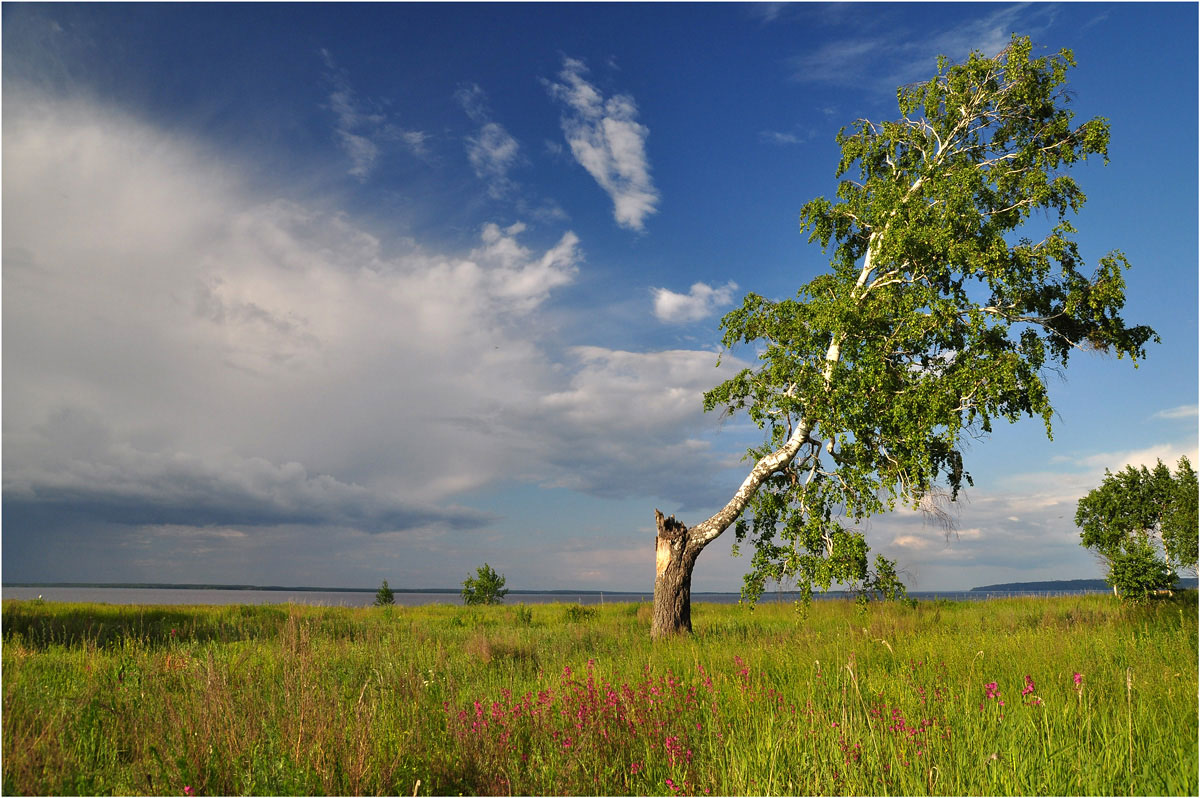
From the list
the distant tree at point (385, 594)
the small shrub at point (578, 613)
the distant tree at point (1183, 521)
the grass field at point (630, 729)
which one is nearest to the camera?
the grass field at point (630, 729)

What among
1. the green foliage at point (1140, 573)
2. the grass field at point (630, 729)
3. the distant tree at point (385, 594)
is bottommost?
the distant tree at point (385, 594)

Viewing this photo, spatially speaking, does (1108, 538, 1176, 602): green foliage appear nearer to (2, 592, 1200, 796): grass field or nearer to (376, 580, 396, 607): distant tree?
(2, 592, 1200, 796): grass field

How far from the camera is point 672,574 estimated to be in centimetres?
1641

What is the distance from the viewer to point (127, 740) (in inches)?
237

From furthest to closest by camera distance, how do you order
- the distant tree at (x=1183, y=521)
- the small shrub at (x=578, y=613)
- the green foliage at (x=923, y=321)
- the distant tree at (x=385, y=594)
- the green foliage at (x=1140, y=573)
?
the distant tree at (x=385, y=594), the distant tree at (x=1183, y=521), the green foliage at (x=1140, y=573), the small shrub at (x=578, y=613), the green foliage at (x=923, y=321)

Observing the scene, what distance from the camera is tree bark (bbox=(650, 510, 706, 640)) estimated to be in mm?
15992

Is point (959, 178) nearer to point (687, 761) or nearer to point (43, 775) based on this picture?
point (687, 761)

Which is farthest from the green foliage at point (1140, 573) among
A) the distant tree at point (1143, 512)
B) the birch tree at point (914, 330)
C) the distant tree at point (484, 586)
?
the distant tree at point (484, 586)

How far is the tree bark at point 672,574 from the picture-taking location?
630 inches

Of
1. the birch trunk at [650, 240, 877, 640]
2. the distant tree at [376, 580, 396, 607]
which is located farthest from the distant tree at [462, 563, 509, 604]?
the birch trunk at [650, 240, 877, 640]

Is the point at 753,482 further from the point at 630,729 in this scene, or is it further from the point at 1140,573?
the point at 1140,573

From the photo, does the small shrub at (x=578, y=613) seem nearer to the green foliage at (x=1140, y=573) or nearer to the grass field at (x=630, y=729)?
the grass field at (x=630, y=729)

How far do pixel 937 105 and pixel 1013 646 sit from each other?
46.6 feet

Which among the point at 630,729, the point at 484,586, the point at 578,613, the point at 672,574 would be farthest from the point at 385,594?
the point at 630,729
